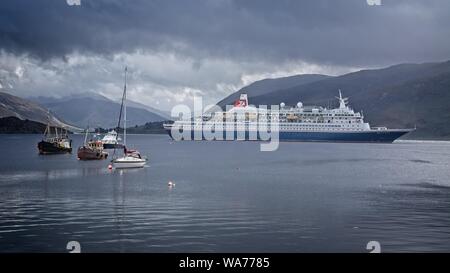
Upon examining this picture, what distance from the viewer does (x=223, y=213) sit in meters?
25.7

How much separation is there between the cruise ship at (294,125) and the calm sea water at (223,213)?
93336mm

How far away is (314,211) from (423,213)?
574cm

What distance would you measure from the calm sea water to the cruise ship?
306 feet

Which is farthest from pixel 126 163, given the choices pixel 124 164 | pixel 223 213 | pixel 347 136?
pixel 347 136

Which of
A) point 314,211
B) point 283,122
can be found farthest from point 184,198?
point 283,122

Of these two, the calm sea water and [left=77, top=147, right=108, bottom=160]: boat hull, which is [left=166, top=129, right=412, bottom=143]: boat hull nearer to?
[left=77, top=147, right=108, bottom=160]: boat hull

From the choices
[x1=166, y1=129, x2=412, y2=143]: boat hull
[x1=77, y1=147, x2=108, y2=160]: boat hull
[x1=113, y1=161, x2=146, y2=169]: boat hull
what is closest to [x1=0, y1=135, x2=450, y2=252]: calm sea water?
[x1=113, y1=161, x2=146, y2=169]: boat hull

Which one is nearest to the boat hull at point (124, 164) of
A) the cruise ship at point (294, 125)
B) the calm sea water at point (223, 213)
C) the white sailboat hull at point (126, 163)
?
the white sailboat hull at point (126, 163)

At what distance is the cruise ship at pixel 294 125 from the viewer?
137625 millimetres

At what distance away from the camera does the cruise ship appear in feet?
452

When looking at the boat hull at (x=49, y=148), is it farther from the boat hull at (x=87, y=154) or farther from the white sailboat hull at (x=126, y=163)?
the white sailboat hull at (x=126, y=163)
